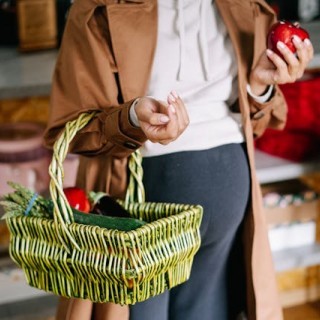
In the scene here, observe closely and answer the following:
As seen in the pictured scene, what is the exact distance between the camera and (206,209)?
55.0 inches

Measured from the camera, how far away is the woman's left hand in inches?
52.1

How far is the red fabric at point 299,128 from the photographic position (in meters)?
1.96

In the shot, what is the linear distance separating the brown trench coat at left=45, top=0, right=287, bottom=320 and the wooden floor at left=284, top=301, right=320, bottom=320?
3.66ft

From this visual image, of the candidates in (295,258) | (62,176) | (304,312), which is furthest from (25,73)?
(304,312)

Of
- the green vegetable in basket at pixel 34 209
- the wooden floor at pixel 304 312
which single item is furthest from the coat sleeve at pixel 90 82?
the wooden floor at pixel 304 312

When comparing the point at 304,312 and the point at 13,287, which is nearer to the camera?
the point at 13,287

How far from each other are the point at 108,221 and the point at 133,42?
0.33m

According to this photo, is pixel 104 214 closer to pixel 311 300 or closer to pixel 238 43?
pixel 238 43

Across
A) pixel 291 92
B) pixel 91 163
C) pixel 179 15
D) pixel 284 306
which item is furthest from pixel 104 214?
pixel 284 306

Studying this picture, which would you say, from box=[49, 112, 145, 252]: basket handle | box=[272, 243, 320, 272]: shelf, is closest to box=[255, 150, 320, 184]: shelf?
box=[272, 243, 320, 272]: shelf

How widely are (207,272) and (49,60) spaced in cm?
71

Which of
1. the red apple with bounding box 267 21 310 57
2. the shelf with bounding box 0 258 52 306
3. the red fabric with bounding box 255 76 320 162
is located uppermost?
the red apple with bounding box 267 21 310 57

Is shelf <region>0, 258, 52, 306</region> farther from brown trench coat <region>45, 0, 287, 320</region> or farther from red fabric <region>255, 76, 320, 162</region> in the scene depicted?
red fabric <region>255, 76, 320, 162</region>

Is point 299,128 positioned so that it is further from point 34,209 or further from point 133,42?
point 34,209
